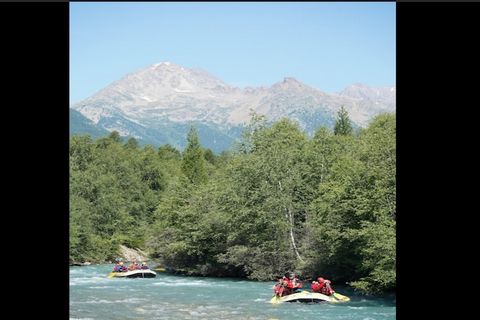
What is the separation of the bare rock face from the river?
51.3 ft

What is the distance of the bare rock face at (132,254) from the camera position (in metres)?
50.3

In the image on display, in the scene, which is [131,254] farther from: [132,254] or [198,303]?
[198,303]

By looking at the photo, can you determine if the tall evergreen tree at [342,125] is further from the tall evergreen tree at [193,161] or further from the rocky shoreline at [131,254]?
the rocky shoreline at [131,254]

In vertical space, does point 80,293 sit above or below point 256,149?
below

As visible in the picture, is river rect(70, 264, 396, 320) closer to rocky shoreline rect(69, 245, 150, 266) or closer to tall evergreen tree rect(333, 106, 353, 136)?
rocky shoreline rect(69, 245, 150, 266)

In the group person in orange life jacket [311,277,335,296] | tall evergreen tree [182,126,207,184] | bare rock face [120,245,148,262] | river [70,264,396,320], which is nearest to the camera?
river [70,264,396,320]

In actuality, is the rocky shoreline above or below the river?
above

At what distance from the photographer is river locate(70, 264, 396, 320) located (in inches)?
880

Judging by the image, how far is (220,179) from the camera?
140ft

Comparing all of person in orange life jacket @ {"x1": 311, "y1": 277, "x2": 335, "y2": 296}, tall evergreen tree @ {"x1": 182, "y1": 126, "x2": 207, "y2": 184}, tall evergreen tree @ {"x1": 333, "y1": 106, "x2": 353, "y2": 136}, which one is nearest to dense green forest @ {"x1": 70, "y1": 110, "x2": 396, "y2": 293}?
tall evergreen tree @ {"x1": 182, "y1": 126, "x2": 207, "y2": 184}

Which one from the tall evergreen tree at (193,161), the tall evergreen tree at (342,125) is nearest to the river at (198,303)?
the tall evergreen tree at (193,161)

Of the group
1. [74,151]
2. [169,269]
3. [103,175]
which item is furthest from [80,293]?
[74,151]
